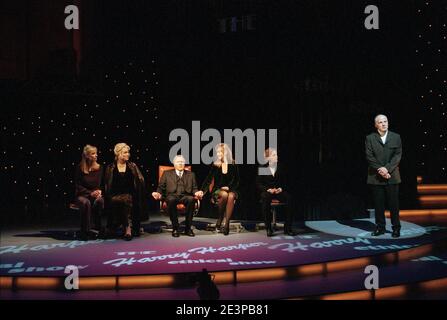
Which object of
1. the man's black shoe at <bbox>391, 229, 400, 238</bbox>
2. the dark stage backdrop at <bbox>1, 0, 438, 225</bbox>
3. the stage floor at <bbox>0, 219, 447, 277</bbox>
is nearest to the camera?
the stage floor at <bbox>0, 219, 447, 277</bbox>

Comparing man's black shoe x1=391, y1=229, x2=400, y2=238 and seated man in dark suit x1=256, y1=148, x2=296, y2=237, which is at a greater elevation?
seated man in dark suit x1=256, y1=148, x2=296, y2=237

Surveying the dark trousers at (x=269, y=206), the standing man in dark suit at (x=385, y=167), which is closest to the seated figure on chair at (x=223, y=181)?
the dark trousers at (x=269, y=206)

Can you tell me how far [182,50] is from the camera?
8.70 m

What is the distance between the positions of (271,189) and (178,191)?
1.15 m

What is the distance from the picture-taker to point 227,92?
318 inches

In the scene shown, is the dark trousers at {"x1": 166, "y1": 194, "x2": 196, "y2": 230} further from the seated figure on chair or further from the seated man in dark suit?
the seated man in dark suit

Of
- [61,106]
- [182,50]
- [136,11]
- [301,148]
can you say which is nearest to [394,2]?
[301,148]

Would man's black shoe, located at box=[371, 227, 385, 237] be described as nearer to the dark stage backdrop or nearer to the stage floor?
the stage floor

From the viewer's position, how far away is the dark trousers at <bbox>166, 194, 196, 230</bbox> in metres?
6.44

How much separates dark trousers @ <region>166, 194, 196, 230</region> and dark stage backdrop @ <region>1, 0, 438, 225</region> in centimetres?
157

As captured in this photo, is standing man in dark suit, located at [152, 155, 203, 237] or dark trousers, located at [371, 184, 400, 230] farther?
standing man in dark suit, located at [152, 155, 203, 237]

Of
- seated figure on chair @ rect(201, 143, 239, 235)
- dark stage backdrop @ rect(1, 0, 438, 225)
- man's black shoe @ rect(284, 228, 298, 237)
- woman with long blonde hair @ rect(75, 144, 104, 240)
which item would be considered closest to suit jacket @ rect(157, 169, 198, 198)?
seated figure on chair @ rect(201, 143, 239, 235)

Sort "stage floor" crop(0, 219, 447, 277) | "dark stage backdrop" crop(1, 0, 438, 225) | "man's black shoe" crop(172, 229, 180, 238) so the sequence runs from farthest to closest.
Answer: "dark stage backdrop" crop(1, 0, 438, 225) < "man's black shoe" crop(172, 229, 180, 238) < "stage floor" crop(0, 219, 447, 277)

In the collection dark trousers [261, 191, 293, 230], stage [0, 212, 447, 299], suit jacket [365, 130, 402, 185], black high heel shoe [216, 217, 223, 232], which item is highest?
suit jacket [365, 130, 402, 185]
